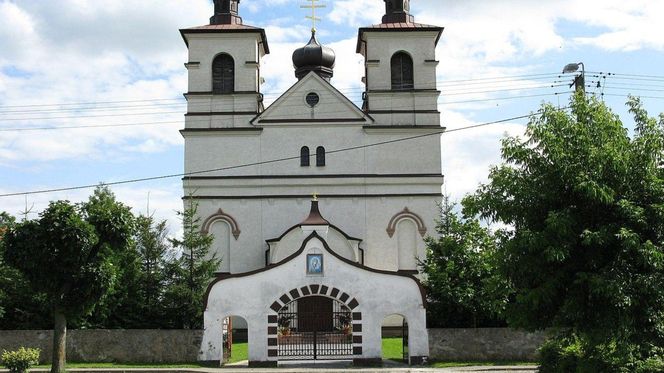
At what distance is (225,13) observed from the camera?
4522 cm

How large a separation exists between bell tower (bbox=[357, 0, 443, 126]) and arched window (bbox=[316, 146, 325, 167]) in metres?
3.21

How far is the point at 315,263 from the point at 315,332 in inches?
98.9

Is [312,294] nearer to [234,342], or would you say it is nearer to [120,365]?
[120,365]

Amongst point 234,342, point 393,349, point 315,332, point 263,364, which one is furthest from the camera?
point 234,342

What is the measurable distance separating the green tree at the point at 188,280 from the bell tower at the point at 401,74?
42.3 ft

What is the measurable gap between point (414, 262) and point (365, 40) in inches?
478

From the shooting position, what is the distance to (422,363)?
27312 mm

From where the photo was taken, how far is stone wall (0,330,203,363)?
2803 cm

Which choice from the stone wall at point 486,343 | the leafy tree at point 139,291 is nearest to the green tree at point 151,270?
the leafy tree at point 139,291

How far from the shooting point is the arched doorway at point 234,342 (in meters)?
29.4

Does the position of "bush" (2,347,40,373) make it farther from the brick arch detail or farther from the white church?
the white church

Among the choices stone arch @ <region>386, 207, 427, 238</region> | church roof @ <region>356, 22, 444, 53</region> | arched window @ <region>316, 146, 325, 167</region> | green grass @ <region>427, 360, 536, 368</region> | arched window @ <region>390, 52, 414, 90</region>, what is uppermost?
church roof @ <region>356, 22, 444, 53</region>

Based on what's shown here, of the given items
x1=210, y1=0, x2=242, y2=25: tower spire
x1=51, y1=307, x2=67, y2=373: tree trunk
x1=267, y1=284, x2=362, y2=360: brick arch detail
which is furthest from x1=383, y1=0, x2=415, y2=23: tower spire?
x1=51, y1=307, x2=67, y2=373: tree trunk

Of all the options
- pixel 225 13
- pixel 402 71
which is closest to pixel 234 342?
pixel 402 71
